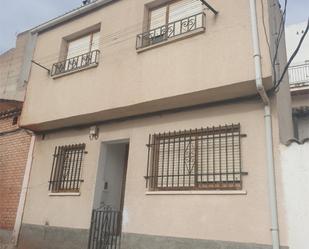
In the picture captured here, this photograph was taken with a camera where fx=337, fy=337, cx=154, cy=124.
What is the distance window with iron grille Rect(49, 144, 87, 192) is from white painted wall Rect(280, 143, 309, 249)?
16.1ft

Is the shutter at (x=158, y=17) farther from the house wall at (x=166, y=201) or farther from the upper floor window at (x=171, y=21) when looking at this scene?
the house wall at (x=166, y=201)

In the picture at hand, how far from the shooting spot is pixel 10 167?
392 inches

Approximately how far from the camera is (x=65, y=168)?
29.3 ft

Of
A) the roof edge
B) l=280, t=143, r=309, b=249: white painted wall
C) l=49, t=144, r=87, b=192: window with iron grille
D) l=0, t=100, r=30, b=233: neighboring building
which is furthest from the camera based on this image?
l=0, t=100, r=30, b=233: neighboring building

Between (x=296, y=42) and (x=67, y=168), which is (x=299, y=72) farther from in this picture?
(x=67, y=168)

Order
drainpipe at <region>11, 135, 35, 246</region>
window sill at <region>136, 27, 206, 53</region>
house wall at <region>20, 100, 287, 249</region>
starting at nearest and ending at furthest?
house wall at <region>20, 100, 287, 249</region>, window sill at <region>136, 27, 206, 53</region>, drainpipe at <region>11, 135, 35, 246</region>

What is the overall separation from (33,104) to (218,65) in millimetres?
5569

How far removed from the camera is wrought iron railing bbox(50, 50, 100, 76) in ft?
28.9

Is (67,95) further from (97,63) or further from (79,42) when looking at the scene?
(79,42)

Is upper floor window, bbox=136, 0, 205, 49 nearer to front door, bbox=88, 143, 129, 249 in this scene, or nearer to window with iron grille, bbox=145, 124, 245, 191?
window with iron grille, bbox=145, 124, 245, 191

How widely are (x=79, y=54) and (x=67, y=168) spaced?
323 centimetres

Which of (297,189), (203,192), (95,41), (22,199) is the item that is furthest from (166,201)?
(95,41)

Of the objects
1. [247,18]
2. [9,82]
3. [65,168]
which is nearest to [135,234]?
[65,168]

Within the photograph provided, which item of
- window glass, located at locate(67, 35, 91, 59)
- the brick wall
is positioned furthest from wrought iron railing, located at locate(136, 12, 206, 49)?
the brick wall
